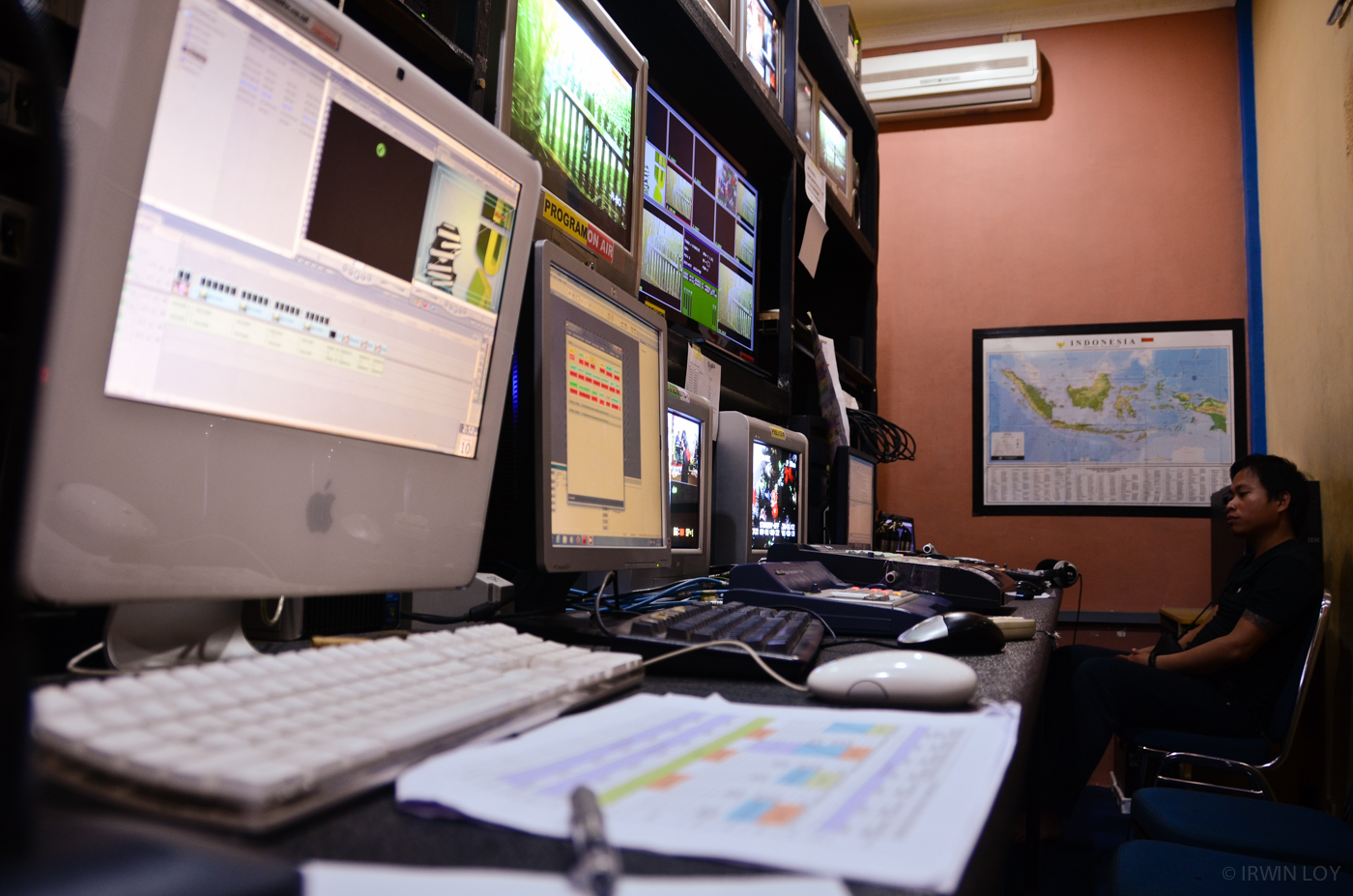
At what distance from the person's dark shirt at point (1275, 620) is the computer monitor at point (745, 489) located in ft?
4.85

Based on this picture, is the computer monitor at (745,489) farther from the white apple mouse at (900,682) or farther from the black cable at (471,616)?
the white apple mouse at (900,682)

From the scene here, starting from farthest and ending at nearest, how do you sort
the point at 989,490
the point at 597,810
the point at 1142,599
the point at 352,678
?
the point at 989,490 < the point at 1142,599 < the point at 352,678 < the point at 597,810

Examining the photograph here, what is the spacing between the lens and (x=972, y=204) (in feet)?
12.1

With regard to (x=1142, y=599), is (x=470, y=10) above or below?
above

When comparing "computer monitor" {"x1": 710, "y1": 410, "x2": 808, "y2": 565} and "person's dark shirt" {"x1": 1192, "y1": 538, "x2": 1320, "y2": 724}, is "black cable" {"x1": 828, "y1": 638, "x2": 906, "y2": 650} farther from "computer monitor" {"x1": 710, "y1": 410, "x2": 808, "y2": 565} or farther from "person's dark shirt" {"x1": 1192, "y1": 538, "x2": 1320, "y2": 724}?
"person's dark shirt" {"x1": 1192, "y1": 538, "x2": 1320, "y2": 724}

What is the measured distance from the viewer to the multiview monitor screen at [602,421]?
87 cm

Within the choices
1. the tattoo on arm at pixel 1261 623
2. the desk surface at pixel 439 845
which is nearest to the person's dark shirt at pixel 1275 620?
the tattoo on arm at pixel 1261 623

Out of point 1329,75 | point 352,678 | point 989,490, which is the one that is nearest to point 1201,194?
point 1329,75

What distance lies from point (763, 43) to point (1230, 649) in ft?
6.86

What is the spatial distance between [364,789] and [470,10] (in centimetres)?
94

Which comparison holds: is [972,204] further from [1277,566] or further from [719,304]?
[719,304]

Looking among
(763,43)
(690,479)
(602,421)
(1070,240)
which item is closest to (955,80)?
(1070,240)

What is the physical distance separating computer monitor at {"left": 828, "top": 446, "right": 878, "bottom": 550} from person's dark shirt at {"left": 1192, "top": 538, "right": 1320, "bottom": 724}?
1093mm

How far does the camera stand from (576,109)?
1.17 metres
